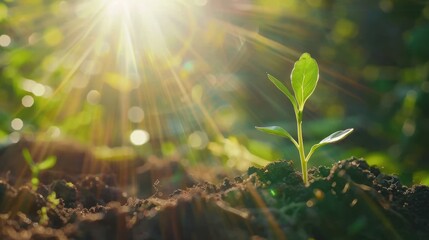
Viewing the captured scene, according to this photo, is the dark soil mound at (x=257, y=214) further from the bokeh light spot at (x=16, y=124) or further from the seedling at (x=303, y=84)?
the bokeh light spot at (x=16, y=124)

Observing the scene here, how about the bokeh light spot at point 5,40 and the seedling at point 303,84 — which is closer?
the seedling at point 303,84

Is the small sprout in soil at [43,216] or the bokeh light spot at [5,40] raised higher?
the small sprout in soil at [43,216]

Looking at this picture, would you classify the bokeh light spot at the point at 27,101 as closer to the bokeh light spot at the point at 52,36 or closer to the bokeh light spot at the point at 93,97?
the bokeh light spot at the point at 52,36

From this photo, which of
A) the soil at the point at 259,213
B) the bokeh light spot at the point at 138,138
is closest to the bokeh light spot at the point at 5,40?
the bokeh light spot at the point at 138,138

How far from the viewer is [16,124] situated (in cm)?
371

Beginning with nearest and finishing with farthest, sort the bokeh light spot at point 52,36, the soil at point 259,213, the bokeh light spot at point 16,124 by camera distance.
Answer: the soil at point 259,213 < the bokeh light spot at point 16,124 < the bokeh light spot at point 52,36

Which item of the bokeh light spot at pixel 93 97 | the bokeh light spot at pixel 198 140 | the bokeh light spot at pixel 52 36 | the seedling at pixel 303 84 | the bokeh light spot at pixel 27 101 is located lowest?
the bokeh light spot at pixel 198 140

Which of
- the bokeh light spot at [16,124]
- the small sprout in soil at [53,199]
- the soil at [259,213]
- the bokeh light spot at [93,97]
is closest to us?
the soil at [259,213]

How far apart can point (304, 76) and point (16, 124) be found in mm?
2732

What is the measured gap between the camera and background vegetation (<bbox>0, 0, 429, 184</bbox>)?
160 inches

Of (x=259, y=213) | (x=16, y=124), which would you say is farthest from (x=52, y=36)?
(x=259, y=213)

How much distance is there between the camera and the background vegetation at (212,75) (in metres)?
4.06

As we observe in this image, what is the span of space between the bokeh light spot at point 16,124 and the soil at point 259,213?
227 cm

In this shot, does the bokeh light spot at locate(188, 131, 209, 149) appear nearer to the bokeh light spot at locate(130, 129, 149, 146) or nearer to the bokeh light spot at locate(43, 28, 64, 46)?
the bokeh light spot at locate(130, 129, 149, 146)
